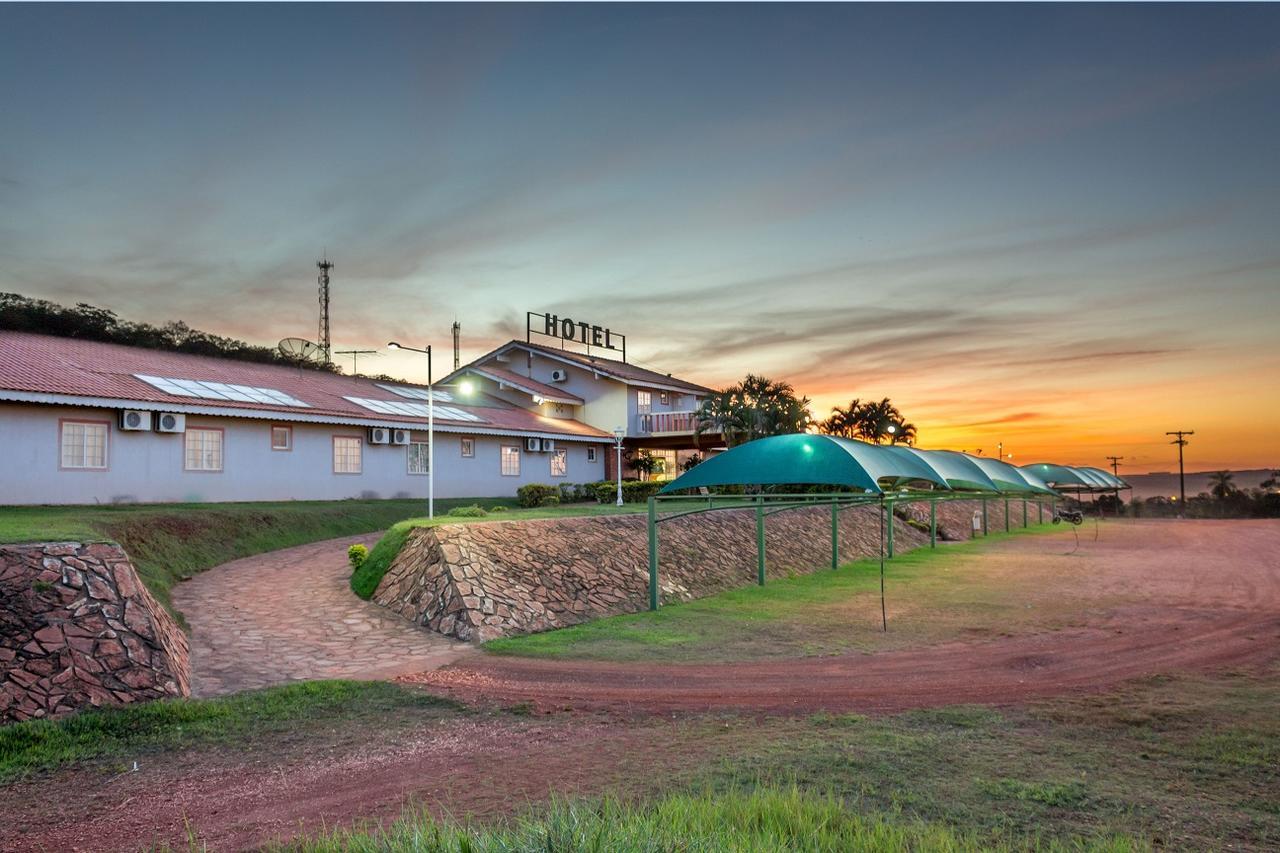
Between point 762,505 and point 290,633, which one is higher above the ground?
point 762,505

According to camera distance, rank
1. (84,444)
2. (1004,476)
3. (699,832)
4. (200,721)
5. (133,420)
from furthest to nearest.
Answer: (1004,476) < (133,420) < (84,444) < (200,721) < (699,832)

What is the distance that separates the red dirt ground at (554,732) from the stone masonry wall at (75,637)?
6.23 feet

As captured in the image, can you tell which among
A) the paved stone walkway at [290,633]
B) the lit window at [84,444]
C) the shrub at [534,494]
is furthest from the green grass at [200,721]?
the shrub at [534,494]

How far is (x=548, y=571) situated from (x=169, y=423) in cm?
1438

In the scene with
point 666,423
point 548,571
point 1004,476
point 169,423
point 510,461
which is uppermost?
point 666,423

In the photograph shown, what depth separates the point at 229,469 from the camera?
80.9 ft

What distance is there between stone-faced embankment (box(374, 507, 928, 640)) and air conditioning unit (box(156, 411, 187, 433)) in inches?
451

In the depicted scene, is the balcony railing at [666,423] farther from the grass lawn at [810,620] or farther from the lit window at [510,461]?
the grass lawn at [810,620]

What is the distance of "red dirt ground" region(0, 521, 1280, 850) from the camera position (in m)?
6.01

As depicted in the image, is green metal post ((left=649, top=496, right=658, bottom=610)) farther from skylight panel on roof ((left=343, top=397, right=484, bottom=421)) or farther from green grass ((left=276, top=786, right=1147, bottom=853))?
skylight panel on roof ((left=343, top=397, right=484, bottom=421))

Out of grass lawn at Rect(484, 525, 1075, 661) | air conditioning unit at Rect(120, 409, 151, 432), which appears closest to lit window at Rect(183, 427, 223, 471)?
air conditioning unit at Rect(120, 409, 151, 432)

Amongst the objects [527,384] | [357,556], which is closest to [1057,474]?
[527,384]

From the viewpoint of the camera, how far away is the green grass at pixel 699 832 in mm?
4223

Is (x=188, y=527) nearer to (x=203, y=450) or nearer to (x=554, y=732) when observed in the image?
(x=203, y=450)
